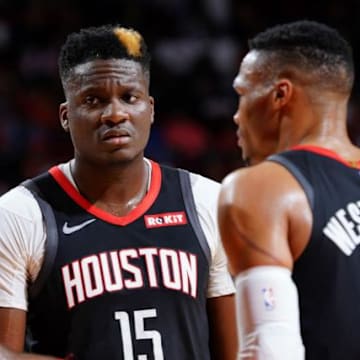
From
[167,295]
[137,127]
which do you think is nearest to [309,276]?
[167,295]

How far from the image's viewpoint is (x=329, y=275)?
2.85m

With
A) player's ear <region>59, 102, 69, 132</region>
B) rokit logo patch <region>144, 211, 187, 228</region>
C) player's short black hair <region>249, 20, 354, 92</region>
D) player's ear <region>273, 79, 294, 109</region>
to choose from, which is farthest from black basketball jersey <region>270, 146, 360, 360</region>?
player's ear <region>59, 102, 69, 132</region>

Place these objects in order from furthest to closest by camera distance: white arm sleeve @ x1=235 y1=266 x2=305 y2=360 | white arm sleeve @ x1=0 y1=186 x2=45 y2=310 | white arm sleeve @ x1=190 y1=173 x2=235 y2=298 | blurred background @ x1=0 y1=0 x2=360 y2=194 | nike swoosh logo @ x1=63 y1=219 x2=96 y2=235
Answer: blurred background @ x1=0 y1=0 x2=360 y2=194 → white arm sleeve @ x1=190 y1=173 x2=235 y2=298 → nike swoosh logo @ x1=63 y1=219 x2=96 y2=235 → white arm sleeve @ x1=0 y1=186 x2=45 y2=310 → white arm sleeve @ x1=235 y1=266 x2=305 y2=360

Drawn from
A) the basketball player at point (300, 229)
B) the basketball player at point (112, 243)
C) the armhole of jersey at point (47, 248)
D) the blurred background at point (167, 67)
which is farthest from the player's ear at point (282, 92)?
the blurred background at point (167, 67)

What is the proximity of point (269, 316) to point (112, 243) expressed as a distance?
109 centimetres

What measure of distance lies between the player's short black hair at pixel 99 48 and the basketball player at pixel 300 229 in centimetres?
94

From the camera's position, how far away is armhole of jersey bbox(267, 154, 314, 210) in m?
2.87

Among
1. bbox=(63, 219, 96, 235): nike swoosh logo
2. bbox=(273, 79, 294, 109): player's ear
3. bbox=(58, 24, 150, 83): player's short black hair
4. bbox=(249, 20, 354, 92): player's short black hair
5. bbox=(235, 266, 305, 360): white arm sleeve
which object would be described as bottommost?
bbox=(235, 266, 305, 360): white arm sleeve

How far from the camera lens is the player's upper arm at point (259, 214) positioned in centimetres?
280

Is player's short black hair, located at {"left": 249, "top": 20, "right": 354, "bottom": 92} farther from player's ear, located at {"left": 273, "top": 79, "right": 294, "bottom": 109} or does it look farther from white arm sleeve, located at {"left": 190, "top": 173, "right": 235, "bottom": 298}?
white arm sleeve, located at {"left": 190, "top": 173, "right": 235, "bottom": 298}

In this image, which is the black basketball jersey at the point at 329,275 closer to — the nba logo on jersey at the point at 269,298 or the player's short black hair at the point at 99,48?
the nba logo on jersey at the point at 269,298

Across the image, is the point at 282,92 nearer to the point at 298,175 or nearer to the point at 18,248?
the point at 298,175

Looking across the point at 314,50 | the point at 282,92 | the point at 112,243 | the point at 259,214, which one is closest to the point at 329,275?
the point at 259,214

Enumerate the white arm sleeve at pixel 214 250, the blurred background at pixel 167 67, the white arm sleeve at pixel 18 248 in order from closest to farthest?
1. the white arm sleeve at pixel 18 248
2. the white arm sleeve at pixel 214 250
3. the blurred background at pixel 167 67
